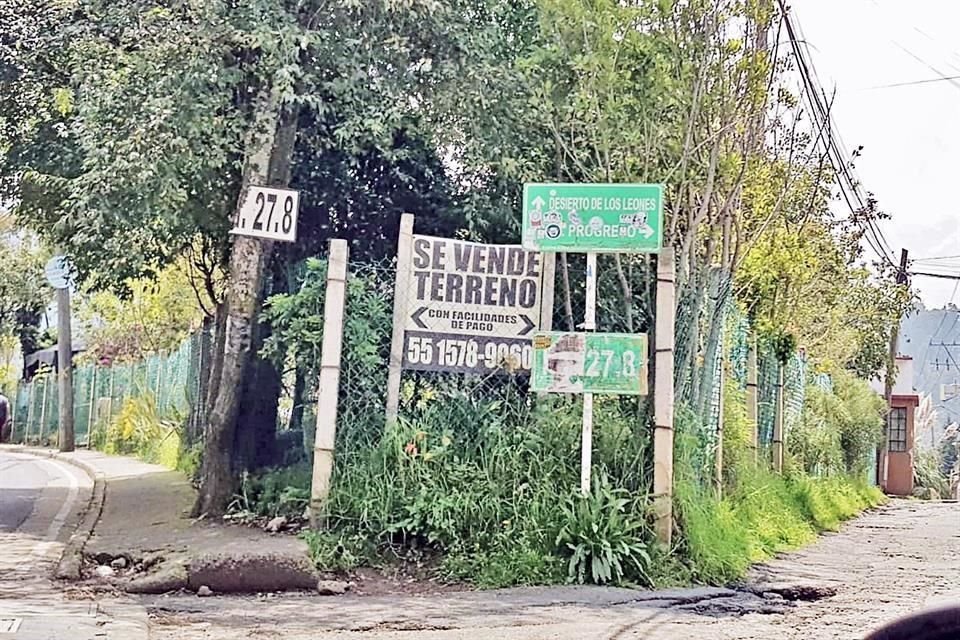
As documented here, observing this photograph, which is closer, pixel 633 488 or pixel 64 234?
pixel 633 488

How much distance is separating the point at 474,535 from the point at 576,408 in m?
1.41

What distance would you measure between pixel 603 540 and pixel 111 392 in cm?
1992

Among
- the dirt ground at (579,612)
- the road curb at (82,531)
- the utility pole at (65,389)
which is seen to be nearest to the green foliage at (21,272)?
the utility pole at (65,389)

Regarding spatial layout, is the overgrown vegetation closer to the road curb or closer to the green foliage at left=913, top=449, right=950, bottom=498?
the road curb

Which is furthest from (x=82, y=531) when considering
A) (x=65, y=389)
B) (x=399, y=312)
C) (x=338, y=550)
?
(x=65, y=389)

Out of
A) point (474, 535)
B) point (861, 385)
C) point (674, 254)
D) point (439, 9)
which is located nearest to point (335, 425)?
point (474, 535)

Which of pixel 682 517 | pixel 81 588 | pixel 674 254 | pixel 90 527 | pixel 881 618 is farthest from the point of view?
pixel 90 527

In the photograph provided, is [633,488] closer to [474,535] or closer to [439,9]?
[474,535]

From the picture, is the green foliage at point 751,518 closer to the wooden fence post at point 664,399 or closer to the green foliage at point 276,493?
the wooden fence post at point 664,399

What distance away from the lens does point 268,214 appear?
33.2ft

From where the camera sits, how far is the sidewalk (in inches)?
330

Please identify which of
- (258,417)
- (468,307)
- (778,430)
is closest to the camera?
(468,307)

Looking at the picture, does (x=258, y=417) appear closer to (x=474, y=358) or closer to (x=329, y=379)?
(x=329, y=379)

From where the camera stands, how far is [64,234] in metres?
13.2
